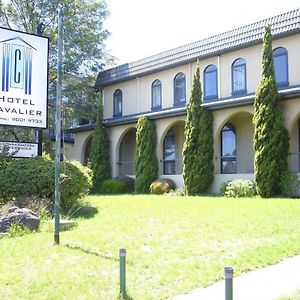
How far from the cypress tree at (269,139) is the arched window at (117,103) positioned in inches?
526

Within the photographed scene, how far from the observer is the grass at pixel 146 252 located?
6262 mm

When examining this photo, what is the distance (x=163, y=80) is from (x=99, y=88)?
6.67 meters

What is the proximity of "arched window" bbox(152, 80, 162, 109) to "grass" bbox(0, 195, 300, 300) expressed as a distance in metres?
16.1

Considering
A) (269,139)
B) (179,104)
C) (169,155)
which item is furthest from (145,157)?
(269,139)

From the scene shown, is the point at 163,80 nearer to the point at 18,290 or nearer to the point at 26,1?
the point at 26,1

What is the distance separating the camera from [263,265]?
7.43m

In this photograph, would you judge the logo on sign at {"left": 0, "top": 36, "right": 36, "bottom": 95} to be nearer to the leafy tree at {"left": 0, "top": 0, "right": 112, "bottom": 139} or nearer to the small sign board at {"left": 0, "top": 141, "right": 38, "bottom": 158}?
the small sign board at {"left": 0, "top": 141, "right": 38, "bottom": 158}

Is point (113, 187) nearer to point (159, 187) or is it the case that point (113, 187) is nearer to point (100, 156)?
point (100, 156)

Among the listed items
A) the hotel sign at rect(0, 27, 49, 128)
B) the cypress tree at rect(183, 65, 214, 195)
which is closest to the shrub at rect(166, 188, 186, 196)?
the cypress tree at rect(183, 65, 214, 195)

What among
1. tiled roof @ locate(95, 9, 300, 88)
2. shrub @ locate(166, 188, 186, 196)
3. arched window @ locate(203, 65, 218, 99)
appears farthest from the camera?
arched window @ locate(203, 65, 218, 99)

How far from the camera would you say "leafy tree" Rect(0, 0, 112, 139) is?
30.4 metres

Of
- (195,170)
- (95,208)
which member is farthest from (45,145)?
(95,208)

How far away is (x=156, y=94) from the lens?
2859 centimetres

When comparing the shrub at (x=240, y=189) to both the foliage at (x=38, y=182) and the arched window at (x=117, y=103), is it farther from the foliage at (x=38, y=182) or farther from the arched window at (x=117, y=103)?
the arched window at (x=117, y=103)
